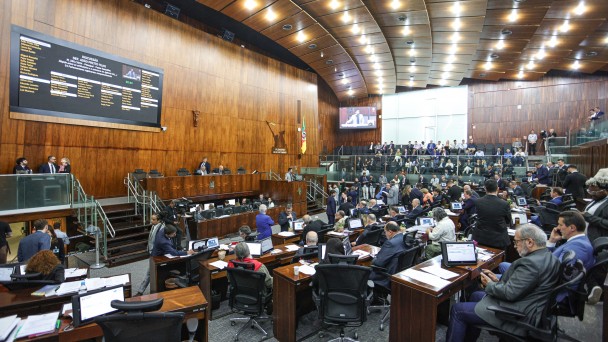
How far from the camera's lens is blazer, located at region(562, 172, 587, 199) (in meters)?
7.39

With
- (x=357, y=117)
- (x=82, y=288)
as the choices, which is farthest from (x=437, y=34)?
(x=82, y=288)

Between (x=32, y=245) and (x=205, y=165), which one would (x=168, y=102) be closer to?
(x=205, y=165)

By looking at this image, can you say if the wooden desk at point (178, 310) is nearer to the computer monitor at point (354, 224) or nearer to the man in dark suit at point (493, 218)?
the man in dark suit at point (493, 218)

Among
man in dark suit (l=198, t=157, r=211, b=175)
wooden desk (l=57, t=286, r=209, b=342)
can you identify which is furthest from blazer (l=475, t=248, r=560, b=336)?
man in dark suit (l=198, t=157, r=211, b=175)

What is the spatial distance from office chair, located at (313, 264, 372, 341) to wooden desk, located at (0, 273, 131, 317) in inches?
109

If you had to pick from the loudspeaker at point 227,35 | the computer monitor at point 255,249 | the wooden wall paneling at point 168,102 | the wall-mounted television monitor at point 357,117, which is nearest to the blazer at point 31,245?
the computer monitor at point 255,249

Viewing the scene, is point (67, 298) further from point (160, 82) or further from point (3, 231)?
point (160, 82)

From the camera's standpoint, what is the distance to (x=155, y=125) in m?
11.6

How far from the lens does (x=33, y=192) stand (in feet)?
24.2

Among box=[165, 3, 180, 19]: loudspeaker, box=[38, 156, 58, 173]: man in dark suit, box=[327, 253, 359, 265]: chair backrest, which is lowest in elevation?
box=[327, 253, 359, 265]: chair backrest

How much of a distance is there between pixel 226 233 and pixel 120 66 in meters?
6.45

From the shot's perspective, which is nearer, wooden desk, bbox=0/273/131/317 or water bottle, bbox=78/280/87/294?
wooden desk, bbox=0/273/131/317

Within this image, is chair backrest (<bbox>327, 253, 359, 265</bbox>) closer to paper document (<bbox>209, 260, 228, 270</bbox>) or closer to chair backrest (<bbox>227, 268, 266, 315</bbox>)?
chair backrest (<bbox>227, 268, 266, 315</bbox>)

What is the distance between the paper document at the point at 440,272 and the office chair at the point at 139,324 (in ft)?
8.73
